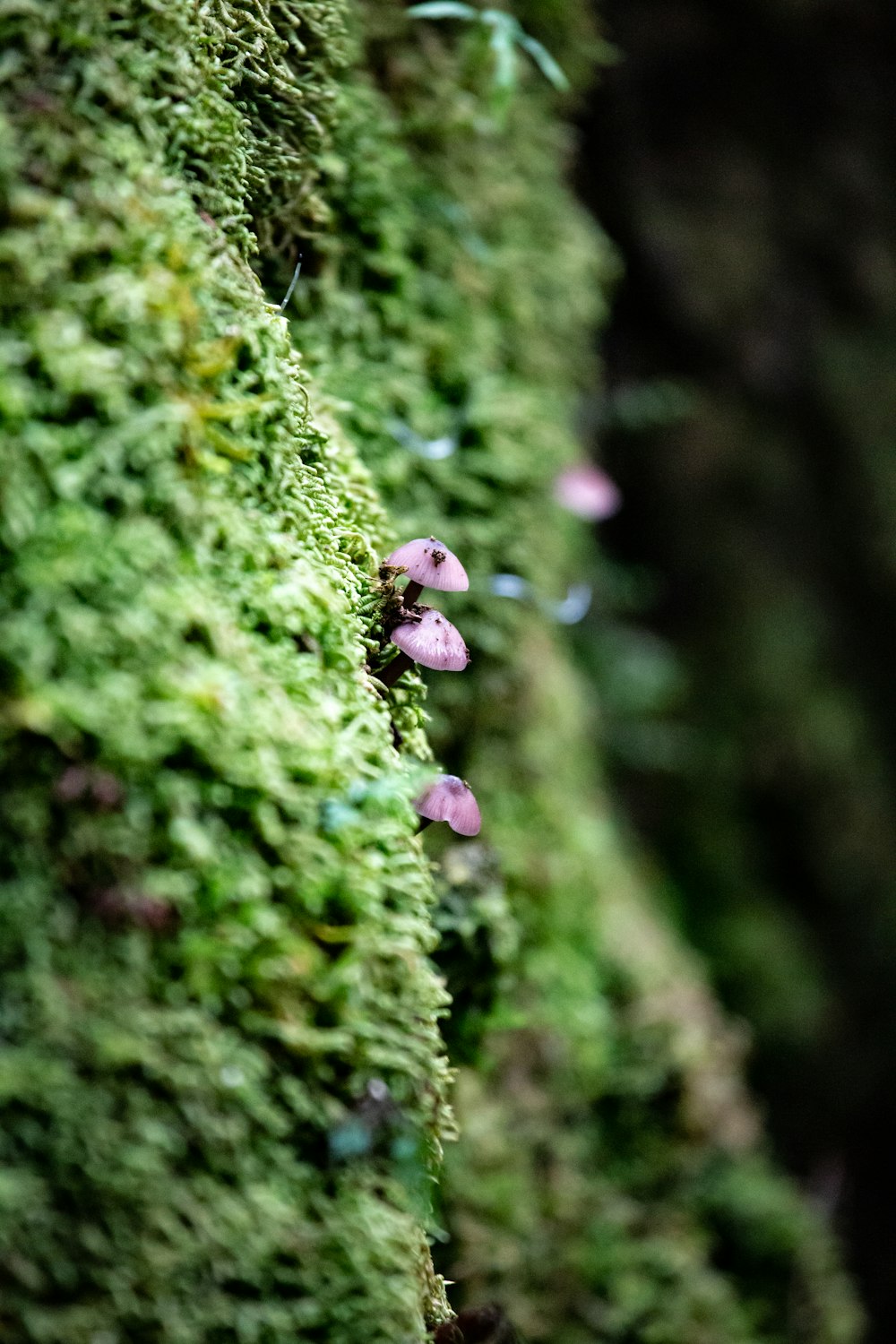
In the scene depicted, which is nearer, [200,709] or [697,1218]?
[200,709]

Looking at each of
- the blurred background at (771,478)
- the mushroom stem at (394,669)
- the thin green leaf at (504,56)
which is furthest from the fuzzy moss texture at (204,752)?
the blurred background at (771,478)

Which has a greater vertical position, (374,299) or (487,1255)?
(374,299)

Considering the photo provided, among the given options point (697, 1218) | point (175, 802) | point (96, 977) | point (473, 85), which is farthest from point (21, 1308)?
point (473, 85)

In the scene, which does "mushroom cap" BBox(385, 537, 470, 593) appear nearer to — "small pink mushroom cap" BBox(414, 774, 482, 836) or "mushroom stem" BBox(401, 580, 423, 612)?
"mushroom stem" BBox(401, 580, 423, 612)

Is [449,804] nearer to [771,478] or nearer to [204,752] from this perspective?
[204,752]

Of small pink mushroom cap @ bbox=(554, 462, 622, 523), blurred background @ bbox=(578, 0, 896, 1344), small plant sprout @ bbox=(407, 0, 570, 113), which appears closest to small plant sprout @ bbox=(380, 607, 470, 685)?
small plant sprout @ bbox=(407, 0, 570, 113)

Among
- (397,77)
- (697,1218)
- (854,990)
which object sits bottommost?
(854,990)

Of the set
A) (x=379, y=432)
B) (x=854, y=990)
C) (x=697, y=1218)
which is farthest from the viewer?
(x=854, y=990)

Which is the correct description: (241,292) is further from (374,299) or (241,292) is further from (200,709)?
(374,299)
